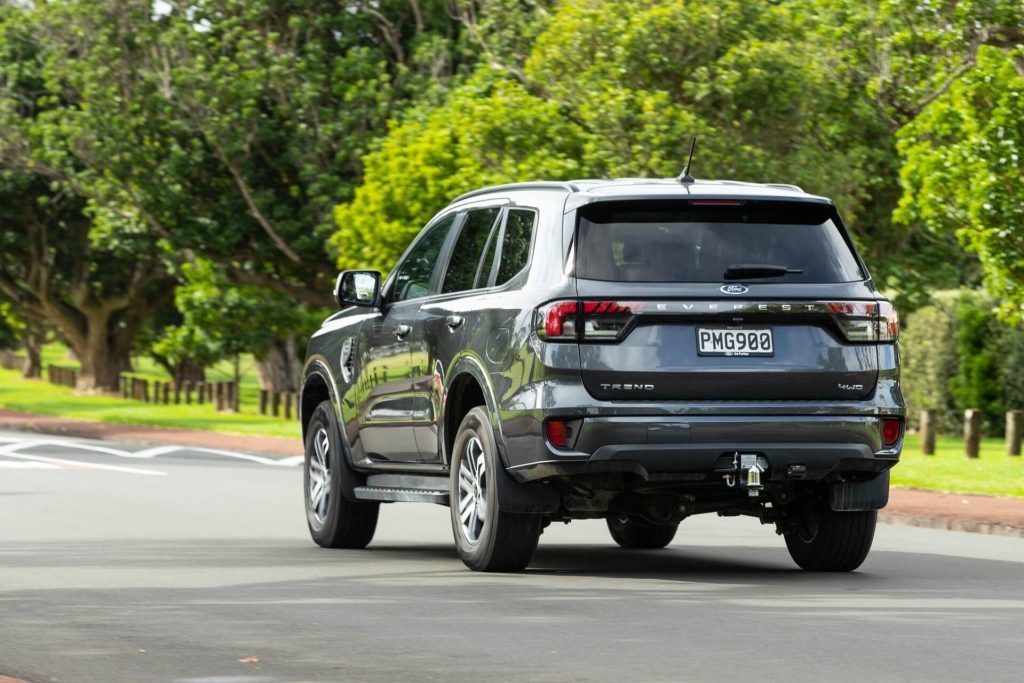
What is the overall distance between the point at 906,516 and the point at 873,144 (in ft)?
60.9

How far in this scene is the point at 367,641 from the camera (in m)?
8.01

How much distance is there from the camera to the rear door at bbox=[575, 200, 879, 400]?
966 cm

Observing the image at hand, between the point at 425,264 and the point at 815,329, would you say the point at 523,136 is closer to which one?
the point at 425,264

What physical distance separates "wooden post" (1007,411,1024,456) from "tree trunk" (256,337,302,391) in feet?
98.2

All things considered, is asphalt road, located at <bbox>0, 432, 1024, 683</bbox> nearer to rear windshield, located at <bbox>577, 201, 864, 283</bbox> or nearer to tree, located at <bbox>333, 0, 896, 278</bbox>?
rear windshield, located at <bbox>577, 201, 864, 283</bbox>

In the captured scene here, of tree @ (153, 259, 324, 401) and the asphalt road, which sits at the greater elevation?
tree @ (153, 259, 324, 401)

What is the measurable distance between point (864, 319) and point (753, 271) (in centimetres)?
63

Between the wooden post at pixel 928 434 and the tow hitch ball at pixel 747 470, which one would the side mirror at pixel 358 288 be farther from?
the wooden post at pixel 928 434

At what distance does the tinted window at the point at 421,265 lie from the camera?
1161 cm

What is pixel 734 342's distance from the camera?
977 cm

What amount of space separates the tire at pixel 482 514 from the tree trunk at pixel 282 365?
4302 cm

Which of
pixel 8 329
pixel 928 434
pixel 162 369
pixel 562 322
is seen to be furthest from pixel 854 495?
pixel 162 369

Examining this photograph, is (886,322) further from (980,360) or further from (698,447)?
(980,360)

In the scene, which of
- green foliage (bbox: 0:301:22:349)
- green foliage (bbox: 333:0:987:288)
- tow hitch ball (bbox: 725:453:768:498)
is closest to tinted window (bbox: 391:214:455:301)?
tow hitch ball (bbox: 725:453:768:498)
